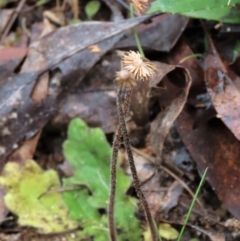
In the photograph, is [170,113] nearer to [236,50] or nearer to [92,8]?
[236,50]

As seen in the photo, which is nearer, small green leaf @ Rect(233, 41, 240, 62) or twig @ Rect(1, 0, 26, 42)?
small green leaf @ Rect(233, 41, 240, 62)

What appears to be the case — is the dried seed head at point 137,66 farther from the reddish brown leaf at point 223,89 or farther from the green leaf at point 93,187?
the green leaf at point 93,187

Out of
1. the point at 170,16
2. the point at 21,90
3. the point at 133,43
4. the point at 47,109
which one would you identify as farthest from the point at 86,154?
the point at 170,16

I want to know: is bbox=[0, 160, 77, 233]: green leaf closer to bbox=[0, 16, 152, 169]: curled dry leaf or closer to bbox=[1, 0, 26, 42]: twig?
bbox=[0, 16, 152, 169]: curled dry leaf

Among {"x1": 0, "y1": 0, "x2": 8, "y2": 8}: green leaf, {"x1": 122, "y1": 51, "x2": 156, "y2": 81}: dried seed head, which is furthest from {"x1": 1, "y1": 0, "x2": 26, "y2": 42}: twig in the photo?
{"x1": 122, "y1": 51, "x2": 156, "y2": 81}: dried seed head

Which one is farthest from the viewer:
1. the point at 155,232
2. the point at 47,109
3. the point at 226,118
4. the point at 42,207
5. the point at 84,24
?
the point at 84,24

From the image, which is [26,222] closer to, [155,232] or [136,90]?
[155,232]

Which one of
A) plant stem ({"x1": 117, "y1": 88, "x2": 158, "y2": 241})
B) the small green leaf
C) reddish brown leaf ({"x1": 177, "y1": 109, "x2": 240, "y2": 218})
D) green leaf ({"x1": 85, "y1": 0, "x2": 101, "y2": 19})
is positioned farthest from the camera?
green leaf ({"x1": 85, "y1": 0, "x2": 101, "y2": 19})
